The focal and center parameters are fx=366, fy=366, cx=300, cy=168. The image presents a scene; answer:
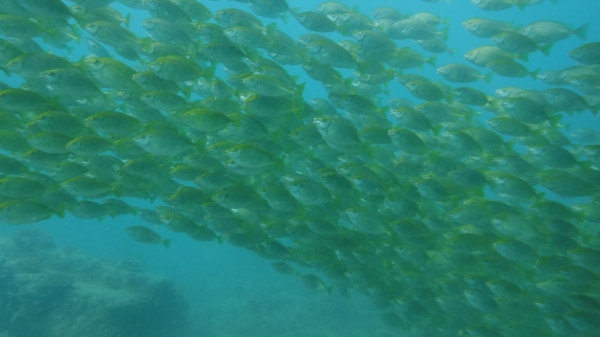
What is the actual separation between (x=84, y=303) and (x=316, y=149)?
8.42m

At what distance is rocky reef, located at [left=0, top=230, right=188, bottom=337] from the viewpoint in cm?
983

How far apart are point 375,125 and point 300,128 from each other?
1.25m

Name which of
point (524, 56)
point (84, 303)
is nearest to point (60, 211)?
point (84, 303)

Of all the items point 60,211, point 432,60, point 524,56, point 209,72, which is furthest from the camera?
point 432,60

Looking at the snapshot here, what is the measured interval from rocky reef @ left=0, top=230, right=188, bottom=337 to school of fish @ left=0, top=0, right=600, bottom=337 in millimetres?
5236

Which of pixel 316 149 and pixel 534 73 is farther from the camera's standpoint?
pixel 316 149

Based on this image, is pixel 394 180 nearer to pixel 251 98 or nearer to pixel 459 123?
pixel 459 123

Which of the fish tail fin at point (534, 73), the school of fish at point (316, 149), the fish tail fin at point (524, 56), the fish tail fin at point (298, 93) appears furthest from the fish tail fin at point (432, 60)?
the fish tail fin at point (298, 93)

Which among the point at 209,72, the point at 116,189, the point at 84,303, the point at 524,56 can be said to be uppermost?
Answer: the point at 524,56

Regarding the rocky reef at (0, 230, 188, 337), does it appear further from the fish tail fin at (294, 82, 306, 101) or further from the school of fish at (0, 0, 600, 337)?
the fish tail fin at (294, 82, 306, 101)

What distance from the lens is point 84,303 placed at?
10195 mm

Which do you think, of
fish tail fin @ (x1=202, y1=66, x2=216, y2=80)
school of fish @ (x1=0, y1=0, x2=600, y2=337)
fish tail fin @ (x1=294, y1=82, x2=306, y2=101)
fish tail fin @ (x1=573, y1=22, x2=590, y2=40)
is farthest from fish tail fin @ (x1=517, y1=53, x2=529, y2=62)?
fish tail fin @ (x1=202, y1=66, x2=216, y2=80)

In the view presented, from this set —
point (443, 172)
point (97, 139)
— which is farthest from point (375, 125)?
point (97, 139)

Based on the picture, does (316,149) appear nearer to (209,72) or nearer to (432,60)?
(209,72)
